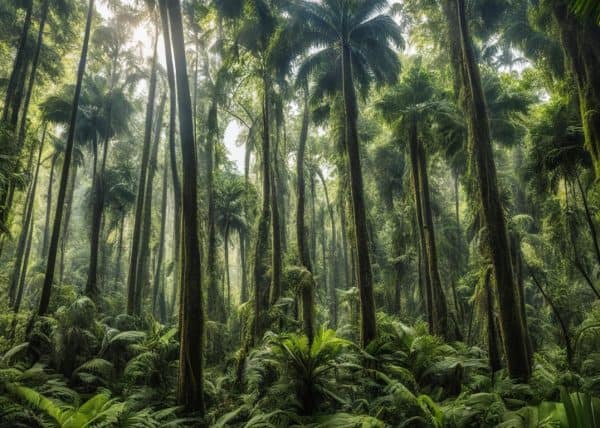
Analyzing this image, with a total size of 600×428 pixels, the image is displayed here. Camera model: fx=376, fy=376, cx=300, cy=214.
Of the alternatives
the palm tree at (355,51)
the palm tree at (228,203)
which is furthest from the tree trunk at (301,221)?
the palm tree at (228,203)

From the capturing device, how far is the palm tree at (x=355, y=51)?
10883mm

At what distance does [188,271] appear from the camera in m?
7.86

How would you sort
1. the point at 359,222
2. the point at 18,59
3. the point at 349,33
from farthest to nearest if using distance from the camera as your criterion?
the point at 349,33 → the point at 18,59 → the point at 359,222

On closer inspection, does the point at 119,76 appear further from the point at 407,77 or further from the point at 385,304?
the point at 385,304

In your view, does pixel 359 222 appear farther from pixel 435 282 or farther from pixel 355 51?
pixel 355 51

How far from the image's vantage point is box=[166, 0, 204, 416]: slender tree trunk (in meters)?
7.51

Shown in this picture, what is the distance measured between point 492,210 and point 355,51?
7797mm

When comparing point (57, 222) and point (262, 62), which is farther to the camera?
point (262, 62)

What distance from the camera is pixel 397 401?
251 inches

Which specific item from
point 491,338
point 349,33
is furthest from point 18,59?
point 491,338

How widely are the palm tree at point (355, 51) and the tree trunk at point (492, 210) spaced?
342cm

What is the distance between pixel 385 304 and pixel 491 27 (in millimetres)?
16022

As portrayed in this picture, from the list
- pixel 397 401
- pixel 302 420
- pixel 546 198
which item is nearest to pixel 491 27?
pixel 546 198

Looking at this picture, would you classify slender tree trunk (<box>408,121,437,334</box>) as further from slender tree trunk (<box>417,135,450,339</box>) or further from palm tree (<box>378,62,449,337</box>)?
slender tree trunk (<box>417,135,450,339</box>)
